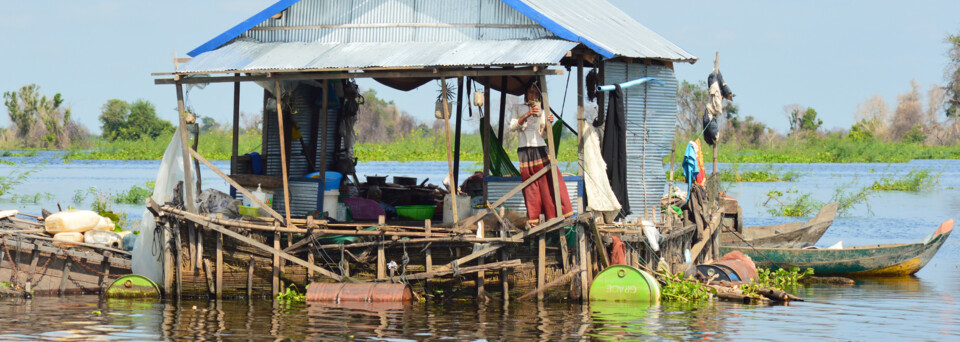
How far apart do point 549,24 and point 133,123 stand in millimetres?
48168

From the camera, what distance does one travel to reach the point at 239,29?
43.3ft

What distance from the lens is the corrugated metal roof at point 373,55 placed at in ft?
37.3

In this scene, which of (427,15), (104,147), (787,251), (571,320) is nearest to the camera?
(571,320)

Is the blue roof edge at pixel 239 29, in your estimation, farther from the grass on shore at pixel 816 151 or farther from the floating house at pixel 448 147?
the grass on shore at pixel 816 151

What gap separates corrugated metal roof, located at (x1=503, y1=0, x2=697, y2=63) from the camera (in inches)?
472

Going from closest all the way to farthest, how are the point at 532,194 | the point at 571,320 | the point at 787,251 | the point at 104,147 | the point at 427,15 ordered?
the point at 571,320
the point at 532,194
the point at 427,15
the point at 787,251
the point at 104,147

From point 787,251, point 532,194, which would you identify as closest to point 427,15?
point 532,194

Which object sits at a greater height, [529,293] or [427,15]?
[427,15]

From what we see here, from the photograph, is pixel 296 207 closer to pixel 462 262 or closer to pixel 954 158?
pixel 462 262

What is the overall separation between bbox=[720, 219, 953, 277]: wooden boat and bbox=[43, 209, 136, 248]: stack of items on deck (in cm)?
846

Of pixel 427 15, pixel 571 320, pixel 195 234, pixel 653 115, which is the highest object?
pixel 427 15

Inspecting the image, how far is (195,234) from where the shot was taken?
12.1 metres

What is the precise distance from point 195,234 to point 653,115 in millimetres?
5418

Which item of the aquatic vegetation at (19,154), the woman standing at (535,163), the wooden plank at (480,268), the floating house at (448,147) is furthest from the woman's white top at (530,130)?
the aquatic vegetation at (19,154)
